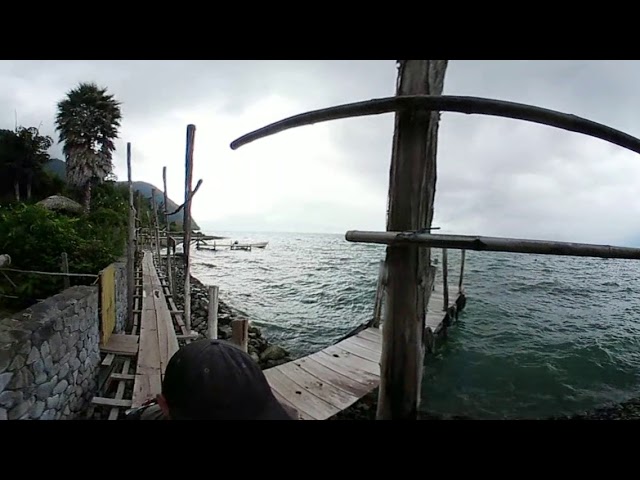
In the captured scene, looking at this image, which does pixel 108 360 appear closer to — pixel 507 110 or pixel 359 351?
pixel 359 351

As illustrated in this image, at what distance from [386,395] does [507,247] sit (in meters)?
0.77

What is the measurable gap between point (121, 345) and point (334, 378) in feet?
11.6

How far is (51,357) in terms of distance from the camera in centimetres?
315

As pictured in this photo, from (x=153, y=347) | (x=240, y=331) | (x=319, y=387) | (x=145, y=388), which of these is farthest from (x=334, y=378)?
(x=153, y=347)

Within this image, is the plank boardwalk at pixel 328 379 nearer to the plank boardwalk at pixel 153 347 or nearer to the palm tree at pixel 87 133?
the plank boardwalk at pixel 153 347

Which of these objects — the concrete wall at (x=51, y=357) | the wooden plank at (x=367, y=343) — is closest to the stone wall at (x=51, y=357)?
the concrete wall at (x=51, y=357)

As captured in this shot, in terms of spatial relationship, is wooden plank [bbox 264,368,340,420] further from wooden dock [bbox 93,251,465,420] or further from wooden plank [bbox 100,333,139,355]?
wooden plank [bbox 100,333,139,355]

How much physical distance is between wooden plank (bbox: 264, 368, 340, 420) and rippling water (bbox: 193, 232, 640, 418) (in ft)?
8.17

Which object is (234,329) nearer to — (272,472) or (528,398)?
(272,472)

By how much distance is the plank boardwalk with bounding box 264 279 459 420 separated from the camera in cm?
343

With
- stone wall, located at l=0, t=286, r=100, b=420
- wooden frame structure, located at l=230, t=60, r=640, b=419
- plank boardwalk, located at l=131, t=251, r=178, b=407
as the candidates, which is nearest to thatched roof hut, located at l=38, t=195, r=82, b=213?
plank boardwalk, located at l=131, t=251, r=178, b=407
